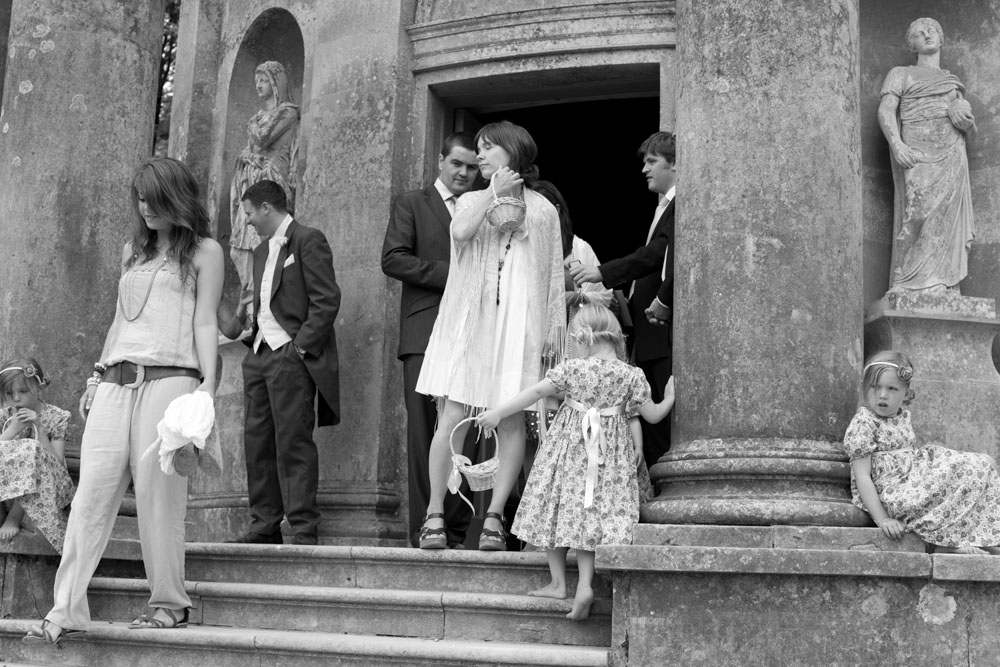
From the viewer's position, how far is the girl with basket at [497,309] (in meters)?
6.48

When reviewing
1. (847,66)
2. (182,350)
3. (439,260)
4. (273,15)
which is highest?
(273,15)

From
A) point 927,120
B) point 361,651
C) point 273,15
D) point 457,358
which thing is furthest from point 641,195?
point 361,651

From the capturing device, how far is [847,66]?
5.95 metres

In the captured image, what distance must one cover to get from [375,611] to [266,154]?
4.26 metres

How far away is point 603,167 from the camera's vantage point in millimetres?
14906

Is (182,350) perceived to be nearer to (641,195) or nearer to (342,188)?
(342,188)

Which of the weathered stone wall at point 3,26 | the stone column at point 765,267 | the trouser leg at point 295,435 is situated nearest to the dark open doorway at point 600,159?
the trouser leg at point 295,435

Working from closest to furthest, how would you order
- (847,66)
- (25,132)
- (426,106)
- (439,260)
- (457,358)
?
(847,66) < (457,358) < (439,260) < (25,132) < (426,106)

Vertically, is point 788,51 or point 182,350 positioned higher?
point 788,51

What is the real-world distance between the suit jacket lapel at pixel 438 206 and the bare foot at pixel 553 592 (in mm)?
2474

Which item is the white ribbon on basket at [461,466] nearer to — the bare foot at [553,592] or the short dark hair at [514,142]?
the bare foot at [553,592]

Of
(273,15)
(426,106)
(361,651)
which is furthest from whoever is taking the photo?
(273,15)

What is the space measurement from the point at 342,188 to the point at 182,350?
2691 mm

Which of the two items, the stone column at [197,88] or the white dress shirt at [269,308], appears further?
the stone column at [197,88]
